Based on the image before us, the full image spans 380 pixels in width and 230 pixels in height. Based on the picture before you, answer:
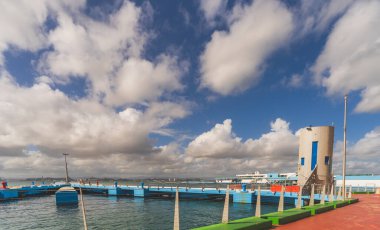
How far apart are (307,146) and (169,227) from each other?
2871 cm

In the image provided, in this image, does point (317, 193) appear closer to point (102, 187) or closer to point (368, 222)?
point (368, 222)

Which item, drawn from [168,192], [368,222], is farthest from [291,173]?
[368,222]

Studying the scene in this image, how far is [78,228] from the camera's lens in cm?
2955

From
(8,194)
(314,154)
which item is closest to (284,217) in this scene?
(314,154)

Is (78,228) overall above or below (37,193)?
above

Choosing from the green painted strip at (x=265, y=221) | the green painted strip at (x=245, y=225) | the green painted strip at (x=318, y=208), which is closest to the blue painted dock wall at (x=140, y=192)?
the green painted strip at (x=318, y=208)

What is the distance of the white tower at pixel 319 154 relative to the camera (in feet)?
141

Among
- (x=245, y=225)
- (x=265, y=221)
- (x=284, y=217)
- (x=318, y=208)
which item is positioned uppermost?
(x=245, y=225)

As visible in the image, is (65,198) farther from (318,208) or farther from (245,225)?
(245,225)

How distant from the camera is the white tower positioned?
43031mm

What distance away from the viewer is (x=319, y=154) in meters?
43.3

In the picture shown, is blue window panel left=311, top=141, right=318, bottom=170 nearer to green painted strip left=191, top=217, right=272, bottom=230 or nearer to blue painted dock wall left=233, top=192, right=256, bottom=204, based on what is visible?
blue painted dock wall left=233, top=192, right=256, bottom=204

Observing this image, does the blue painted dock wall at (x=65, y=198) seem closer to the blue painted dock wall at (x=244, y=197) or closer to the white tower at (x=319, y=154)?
the blue painted dock wall at (x=244, y=197)

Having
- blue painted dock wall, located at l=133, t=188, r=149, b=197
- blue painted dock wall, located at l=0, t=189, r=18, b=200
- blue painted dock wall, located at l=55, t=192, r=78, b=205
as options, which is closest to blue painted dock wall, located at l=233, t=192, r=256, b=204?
blue painted dock wall, located at l=133, t=188, r=149, b=197
